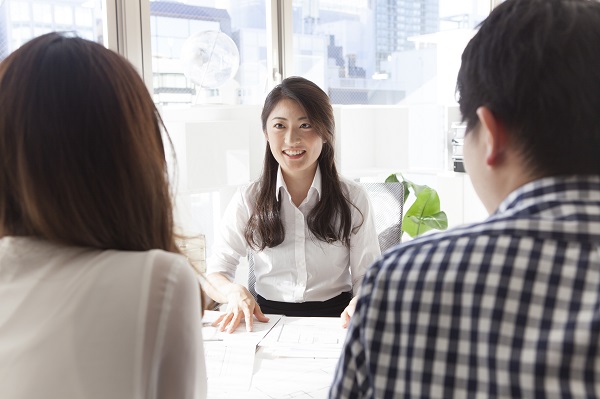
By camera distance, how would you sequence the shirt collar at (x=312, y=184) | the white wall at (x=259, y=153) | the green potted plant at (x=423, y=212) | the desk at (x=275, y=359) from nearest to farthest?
the desk at (x=275, y=359) → the shirt collar at (x=312, y=184) → the white wall at (x=259, y=153) → the green potted plant at (x=423, y=212)

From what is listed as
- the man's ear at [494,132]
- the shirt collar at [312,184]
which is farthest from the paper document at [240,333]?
the man's ear at [494,132]

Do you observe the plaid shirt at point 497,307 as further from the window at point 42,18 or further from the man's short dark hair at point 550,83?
the window at point 42,18

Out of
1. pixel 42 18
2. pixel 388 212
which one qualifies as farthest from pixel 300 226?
pixel 42 18

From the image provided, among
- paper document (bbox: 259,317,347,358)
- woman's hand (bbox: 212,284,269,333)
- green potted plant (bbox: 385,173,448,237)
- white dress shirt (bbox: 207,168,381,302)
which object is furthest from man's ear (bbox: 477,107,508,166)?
green potted plant (bbox: 385,173,448,237)

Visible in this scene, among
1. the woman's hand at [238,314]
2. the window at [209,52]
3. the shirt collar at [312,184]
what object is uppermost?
the window at [209,52]

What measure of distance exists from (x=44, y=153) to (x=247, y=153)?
2.84 metres

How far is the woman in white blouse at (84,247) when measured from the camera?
2.63 ft

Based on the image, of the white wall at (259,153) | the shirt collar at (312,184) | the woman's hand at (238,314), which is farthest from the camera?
the white wall at (259,153)

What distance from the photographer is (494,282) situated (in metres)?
0.68

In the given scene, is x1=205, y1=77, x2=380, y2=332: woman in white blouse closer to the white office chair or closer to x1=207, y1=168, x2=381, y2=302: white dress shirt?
x1=207, y1=168, x2=381, y2=302: white dress shirt

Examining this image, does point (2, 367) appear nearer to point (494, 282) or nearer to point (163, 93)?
point (494, 282)

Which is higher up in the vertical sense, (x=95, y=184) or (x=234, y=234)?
(x=95, y=184)

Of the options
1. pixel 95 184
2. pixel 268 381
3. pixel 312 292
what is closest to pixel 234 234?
pixel 312 292

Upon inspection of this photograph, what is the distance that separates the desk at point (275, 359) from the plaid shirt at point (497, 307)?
734 mm
